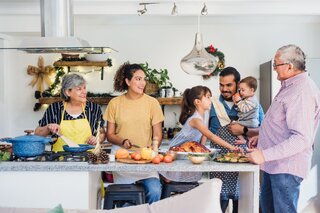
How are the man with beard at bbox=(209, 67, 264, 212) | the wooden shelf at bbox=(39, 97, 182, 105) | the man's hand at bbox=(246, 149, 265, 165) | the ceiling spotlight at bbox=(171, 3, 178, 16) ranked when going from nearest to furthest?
the man's hand at bbox=(246, 149, 265, 165) → the man with beard at bbox=(209, 67, 264, 212) → the ceiling spotlight at bbox=(171, 3, 178, 16) → the wooden shelf at bbox=(39, 97, 182, 105)

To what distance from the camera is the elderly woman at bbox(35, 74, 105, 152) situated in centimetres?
381

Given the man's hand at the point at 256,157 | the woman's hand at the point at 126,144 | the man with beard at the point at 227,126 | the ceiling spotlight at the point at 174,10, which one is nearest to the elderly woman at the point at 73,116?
the woman's hand at the point at 126,144

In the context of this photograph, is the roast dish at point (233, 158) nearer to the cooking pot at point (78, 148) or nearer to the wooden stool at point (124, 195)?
the wooden stool at point (124, 195)

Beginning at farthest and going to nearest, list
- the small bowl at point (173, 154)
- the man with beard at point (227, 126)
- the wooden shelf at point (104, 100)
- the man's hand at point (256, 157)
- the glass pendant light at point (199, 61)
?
1. the wooden shelf at point (104, 100)
2. the glass pendant light at point (199, 61)
3. the man with beard at point (227, 126)
4. the small bowl at point (173, 154)
5. the man's hand at point (256, 157)

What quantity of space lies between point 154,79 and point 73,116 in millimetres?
2412

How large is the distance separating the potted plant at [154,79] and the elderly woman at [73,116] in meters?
2.29

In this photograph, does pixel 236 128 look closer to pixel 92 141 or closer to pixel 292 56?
pixel 292 56

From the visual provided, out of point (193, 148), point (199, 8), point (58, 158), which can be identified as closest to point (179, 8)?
point (199, 8)

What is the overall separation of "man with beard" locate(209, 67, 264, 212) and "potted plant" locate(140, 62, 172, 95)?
2405 mm

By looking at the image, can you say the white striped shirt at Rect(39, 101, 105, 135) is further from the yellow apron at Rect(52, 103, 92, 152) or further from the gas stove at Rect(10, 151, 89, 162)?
the gas stove at Rect(10, 151, 89, 162)

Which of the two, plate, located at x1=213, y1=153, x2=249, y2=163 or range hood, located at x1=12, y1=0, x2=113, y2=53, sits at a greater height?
range hood, located at x1=12, y1=0, x2=113, y2=53

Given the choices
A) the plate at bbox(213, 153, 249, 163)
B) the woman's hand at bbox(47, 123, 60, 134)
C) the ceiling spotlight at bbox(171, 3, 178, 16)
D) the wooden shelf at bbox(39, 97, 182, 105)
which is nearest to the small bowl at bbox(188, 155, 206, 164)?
the plate at bbox(213, 153, 249, 163)

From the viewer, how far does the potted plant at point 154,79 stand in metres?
6.14

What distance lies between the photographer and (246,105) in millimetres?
3668
